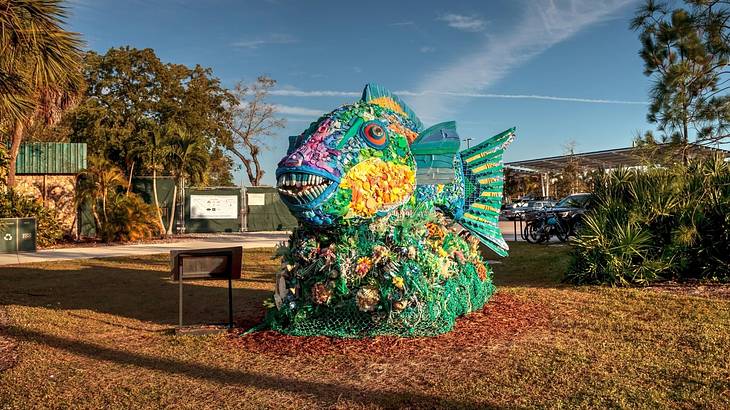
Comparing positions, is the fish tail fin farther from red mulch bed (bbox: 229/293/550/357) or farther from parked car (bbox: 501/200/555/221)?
parked car (bbox: 501/200/555/221)

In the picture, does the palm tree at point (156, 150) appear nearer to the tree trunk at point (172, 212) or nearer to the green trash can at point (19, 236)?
the tree trunk at point (172, 212)

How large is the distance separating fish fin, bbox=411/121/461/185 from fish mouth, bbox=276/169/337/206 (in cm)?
116

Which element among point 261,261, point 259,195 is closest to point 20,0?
point 261,261

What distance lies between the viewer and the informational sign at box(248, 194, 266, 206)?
24219 mm

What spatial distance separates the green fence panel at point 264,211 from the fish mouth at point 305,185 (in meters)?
19.4

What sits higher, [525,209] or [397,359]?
[525,209]

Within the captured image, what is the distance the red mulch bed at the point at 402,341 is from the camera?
5.17 meters

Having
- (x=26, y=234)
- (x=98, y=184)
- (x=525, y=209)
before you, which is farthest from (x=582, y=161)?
(x=26, y=234)

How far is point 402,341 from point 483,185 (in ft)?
7.43

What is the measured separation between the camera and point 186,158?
21078 millimetres

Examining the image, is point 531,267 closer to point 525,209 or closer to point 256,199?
point 256,199

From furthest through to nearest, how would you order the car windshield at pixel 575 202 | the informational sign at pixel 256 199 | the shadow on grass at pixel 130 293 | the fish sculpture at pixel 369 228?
the informational sign at pixel 256 199
the car windshield at pixel 575 202
the shadow on grass at pixel 130 293
the fish sculpture at pixel 369 228

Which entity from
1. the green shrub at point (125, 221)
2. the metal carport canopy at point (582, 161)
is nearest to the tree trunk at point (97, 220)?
the green shrub at point (125, 221)

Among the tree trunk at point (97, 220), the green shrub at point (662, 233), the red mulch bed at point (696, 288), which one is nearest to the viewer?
the red mulch bed at point (696, 288)
